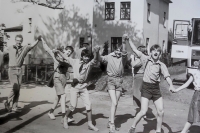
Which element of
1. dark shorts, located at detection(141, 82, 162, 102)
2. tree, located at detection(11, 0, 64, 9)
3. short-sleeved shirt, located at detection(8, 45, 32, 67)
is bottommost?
dark shorts, located at detection(141, 82, 162, 102)

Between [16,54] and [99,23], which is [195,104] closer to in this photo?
[16,54]

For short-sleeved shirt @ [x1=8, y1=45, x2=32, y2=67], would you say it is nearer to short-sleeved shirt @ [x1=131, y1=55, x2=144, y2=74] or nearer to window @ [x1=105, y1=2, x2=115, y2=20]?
short-sleeved shirt @ [x1=131, y1=55, x2=144, y2=74]

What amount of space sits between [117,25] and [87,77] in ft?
36.3

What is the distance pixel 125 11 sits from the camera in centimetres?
1537

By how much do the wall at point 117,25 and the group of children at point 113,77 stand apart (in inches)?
410

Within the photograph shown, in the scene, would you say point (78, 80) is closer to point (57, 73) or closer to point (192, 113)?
point (57, 73)

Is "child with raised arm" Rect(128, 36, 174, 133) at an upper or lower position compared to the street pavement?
upper

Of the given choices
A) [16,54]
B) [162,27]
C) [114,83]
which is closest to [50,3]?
[16,54]

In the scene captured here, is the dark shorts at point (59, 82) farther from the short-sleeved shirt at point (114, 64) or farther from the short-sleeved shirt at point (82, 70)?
the short-sleeved shirt at point (114, 64)

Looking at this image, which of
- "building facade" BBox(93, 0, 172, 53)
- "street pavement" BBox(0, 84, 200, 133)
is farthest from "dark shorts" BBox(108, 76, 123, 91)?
"building facade" BBox(93, 0, 172, 53)

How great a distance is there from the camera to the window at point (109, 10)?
15.2 m

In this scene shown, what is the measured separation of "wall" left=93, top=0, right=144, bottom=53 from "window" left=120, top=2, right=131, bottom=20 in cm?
18

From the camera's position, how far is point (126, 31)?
1511 centimetres

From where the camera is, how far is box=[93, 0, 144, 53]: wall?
586 inches
